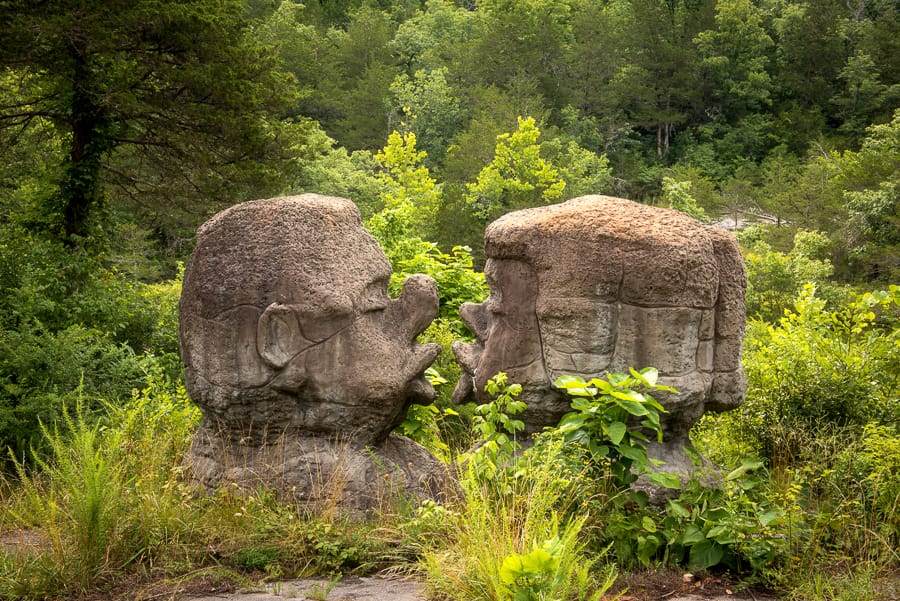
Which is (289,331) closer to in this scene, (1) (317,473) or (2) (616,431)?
(1) (317,473)

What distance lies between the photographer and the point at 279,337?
6617 mm

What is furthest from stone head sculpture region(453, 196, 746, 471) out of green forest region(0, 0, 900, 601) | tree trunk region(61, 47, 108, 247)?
tree trunk region(61, 47, 108, 247)

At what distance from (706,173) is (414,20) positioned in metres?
26.7

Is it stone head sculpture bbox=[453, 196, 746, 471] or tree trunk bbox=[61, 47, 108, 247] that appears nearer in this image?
stone head sculpture bbox=[453, 196, 746, 471]

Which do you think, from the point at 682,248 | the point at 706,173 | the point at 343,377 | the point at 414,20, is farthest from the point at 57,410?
the point at 414,20

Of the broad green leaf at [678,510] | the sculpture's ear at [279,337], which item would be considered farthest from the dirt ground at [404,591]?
the sculpture's ear at [279,337]

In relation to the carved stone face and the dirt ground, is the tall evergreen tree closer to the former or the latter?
the carved stone face

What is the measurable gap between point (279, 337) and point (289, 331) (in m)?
0.08

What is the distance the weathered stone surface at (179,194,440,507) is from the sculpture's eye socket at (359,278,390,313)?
0.01m

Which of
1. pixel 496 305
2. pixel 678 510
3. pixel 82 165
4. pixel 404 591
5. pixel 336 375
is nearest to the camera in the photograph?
pixel 404 591

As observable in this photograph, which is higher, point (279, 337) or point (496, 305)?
point (496, 305)

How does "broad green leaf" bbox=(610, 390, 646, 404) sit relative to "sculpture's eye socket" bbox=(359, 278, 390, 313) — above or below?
below

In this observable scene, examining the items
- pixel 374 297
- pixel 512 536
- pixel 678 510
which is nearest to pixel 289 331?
pixel 374 297

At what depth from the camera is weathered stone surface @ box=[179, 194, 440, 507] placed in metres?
6.62
